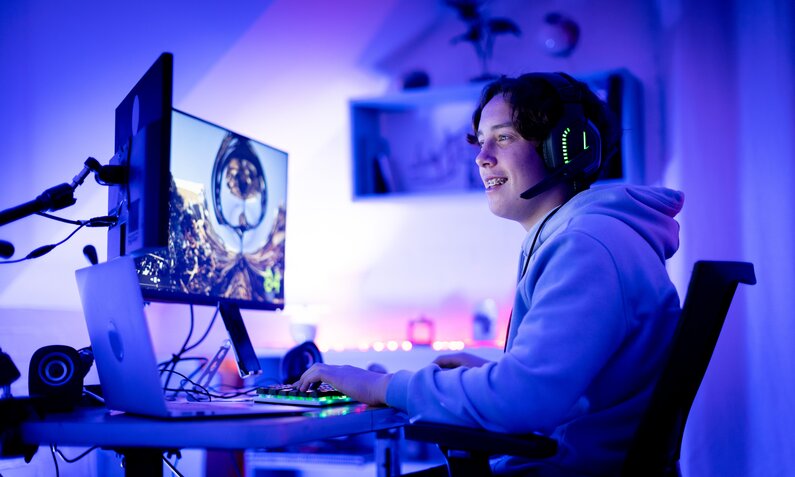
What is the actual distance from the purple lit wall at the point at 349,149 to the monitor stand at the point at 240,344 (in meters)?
0.45

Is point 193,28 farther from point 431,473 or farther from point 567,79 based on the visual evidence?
point 431,473

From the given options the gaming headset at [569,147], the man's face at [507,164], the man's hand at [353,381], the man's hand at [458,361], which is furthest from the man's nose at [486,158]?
the man's hand at [353,381]

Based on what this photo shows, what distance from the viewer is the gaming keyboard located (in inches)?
46.7

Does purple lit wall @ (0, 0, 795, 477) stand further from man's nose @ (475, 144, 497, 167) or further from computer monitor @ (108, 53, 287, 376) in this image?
man's nose @ (475, 144, 497, 167)

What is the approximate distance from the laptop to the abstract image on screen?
31 cm

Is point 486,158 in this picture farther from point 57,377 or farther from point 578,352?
point 57,377

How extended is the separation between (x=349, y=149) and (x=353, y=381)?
218 centimetres

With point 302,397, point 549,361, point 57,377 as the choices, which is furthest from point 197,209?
point 549,361

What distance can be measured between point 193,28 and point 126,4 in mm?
398

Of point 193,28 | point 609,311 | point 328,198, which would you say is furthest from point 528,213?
point 328,198

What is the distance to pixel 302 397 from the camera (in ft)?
3.92

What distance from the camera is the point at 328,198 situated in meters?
3.36

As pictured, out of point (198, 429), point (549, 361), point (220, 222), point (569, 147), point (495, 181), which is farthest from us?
point (220, 222)

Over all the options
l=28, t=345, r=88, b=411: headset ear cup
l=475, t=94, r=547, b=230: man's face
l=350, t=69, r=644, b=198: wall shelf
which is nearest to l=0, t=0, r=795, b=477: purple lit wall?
l=350, t=69, r=644, b=198: wall shelf
